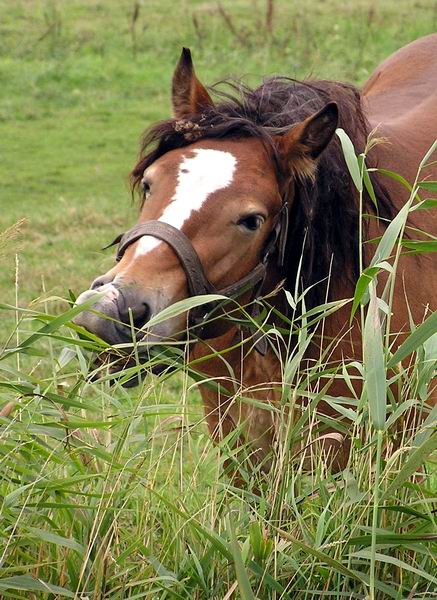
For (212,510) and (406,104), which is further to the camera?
(406,104)

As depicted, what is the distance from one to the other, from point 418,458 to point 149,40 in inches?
446

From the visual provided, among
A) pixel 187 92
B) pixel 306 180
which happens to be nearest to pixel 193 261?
pixel 306 180

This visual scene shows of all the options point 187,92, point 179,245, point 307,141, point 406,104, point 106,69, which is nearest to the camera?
point 179,245

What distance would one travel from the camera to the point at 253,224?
119 inches

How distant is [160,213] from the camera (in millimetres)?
2916

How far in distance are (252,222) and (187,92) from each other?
548 millimetres

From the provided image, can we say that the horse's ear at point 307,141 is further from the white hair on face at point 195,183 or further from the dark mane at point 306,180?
the white hair on face at point 195,183

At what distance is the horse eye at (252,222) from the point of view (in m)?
3.00

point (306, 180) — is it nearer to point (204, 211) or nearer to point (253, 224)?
point (253, 224)

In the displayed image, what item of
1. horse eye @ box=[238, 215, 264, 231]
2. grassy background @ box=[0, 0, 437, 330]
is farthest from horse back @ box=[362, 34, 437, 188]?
grassy background @ box=[0, 0, 437, 330]

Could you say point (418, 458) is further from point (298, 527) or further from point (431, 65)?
point (431, 65)

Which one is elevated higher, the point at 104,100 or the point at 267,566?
the point at 267,566

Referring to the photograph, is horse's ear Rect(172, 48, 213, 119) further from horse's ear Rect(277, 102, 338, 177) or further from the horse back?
the horse back

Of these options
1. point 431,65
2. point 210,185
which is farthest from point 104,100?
point 210,185
